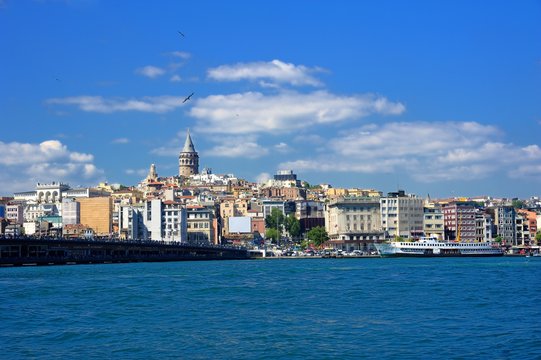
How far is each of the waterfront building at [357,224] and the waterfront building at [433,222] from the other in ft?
18.8

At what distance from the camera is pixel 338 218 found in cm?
12075

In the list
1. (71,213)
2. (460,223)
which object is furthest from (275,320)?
(71,213)

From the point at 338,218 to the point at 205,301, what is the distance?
85.7m

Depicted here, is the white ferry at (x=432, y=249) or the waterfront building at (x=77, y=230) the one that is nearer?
the white ferry at (x=432, y=249)

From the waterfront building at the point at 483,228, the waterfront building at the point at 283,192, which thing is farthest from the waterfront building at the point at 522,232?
the waterfront building at the point at 283,192

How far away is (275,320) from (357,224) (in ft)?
299

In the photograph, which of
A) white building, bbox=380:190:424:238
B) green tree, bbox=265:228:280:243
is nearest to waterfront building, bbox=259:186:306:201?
green tree, bbox=265:228:280:243

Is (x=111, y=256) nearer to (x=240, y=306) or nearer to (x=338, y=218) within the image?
(x=338, y=218)

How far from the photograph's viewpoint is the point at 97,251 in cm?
9462

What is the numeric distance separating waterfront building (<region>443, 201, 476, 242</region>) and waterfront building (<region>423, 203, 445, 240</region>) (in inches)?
73.8

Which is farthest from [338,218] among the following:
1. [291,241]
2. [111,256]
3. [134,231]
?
[111,256]

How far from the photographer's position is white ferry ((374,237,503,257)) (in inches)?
4003

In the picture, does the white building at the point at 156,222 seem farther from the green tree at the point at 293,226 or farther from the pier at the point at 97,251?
the green tree at the point at 293,226

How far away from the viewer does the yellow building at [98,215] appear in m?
130
